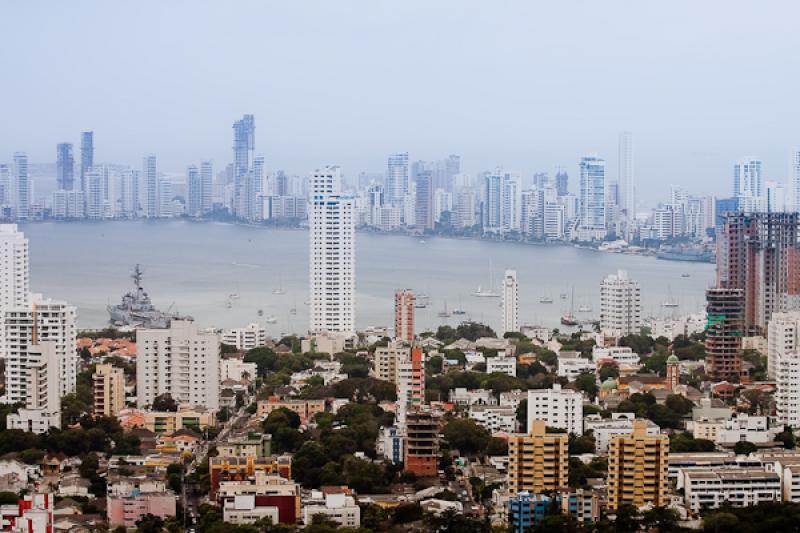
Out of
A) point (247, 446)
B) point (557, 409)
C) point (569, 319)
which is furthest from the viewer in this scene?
point (569, 319)

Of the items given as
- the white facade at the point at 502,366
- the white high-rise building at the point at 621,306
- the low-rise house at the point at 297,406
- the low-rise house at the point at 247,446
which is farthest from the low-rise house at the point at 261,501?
the white high-rise building at the point at 621,306

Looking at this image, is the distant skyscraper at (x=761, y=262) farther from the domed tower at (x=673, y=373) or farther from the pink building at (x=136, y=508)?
the pink building at (x=136, y=508)

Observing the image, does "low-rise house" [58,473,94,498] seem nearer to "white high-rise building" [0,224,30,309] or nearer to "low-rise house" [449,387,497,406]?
"low-rise house" [449,387,497,406]

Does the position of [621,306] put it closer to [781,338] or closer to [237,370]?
[781,338]

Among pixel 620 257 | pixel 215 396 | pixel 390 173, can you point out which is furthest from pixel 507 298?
pixel 390 173

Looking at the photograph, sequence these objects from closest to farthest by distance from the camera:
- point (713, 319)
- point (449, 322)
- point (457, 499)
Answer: point (457, 499) → point (713, 319) → point (449, 322)

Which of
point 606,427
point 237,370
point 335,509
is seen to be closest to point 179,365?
point 237,370

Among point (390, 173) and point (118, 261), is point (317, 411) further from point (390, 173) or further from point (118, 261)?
point (390, 173)
